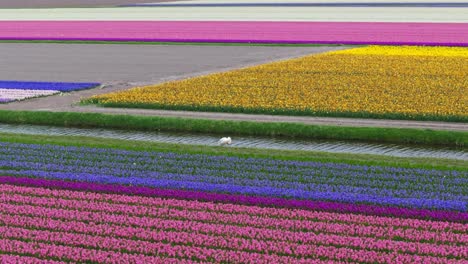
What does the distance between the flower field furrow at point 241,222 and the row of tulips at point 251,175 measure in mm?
1249

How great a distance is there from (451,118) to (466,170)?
17.2 feet

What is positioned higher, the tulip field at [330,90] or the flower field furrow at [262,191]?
the flower field furrow at [262,191]

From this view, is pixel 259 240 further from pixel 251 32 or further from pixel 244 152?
pixel 251 32

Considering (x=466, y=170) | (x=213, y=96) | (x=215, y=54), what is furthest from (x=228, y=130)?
(x=215, y=54)

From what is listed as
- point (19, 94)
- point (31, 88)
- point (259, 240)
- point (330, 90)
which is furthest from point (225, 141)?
point (31, 88)

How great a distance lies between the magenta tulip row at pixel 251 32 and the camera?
1778 inches

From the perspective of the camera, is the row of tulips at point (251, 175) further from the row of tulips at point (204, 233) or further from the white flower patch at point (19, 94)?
the white flower patch at point (19, 94)

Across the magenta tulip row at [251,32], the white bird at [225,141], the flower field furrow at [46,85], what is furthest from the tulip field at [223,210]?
the magenta tulip row at [251,32]

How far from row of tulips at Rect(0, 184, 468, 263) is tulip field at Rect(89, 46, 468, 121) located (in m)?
9.12

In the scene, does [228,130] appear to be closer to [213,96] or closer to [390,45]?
[213,96]

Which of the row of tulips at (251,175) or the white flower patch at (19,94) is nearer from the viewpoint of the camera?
the row of tulips at (251,175)

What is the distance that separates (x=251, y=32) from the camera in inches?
2051

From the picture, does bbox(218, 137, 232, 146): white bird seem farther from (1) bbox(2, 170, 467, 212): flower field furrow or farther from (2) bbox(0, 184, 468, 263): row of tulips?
(2) bbox(0, 184, 468, 263): row of tulips

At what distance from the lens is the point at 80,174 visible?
1516 cm
